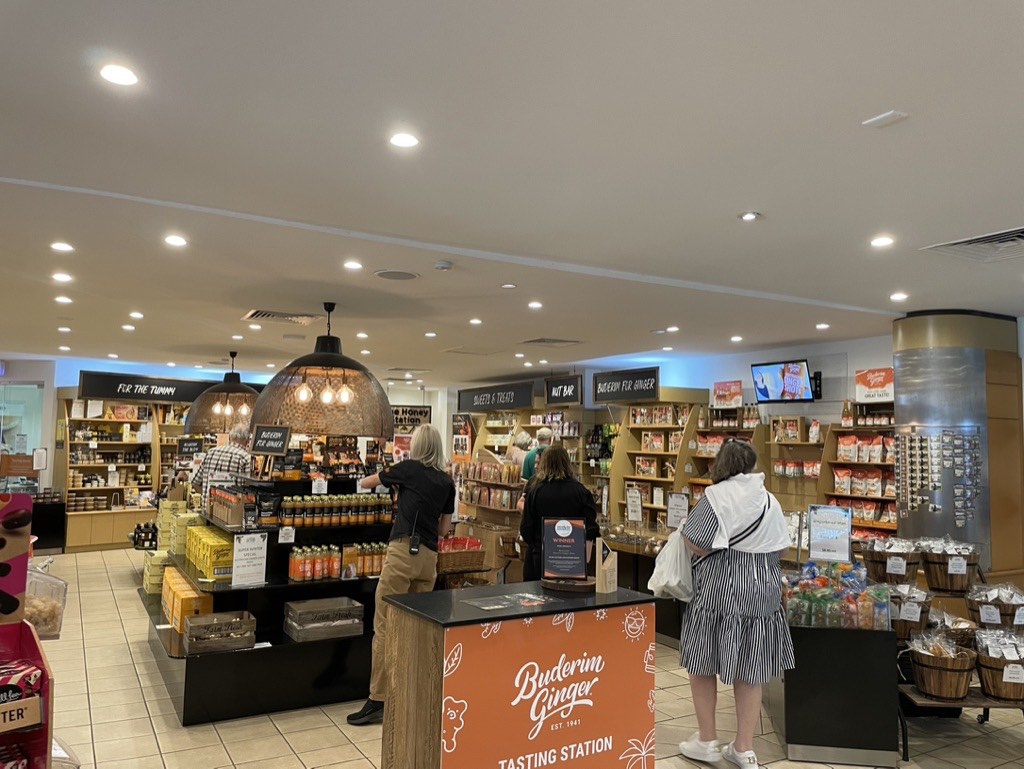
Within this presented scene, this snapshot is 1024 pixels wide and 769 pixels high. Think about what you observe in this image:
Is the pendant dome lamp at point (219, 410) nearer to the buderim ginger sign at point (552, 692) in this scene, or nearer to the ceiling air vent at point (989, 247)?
the buderim ginger sign at point (552, 692)

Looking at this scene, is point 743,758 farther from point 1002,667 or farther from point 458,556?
point 458,556

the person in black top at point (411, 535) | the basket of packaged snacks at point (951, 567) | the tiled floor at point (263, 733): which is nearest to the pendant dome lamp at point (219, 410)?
the tiled floor at point (263, 733)

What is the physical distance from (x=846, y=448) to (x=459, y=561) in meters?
4.91

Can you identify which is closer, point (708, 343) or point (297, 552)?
point (297, 552)

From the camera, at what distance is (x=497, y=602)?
10.1 feet

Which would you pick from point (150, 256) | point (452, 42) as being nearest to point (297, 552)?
point (150, 256)

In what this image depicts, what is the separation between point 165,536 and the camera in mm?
8219

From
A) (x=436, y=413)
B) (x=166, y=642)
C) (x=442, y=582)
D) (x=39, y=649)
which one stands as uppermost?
(x=436, y=413)

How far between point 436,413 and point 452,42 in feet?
52.0

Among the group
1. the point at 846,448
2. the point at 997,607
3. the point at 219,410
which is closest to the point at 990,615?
the point at 997,607

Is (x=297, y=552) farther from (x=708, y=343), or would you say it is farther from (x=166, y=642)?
(x=708, y=343)

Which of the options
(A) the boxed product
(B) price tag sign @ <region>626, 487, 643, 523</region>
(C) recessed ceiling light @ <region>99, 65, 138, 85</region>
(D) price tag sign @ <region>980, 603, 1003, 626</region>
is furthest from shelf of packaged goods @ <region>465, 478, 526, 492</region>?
(C) recessed ceiling light @ <region>99, 65, 138, 85</region>

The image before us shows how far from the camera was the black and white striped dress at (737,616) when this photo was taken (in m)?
3.90

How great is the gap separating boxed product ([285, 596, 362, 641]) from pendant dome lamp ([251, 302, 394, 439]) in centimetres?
122
